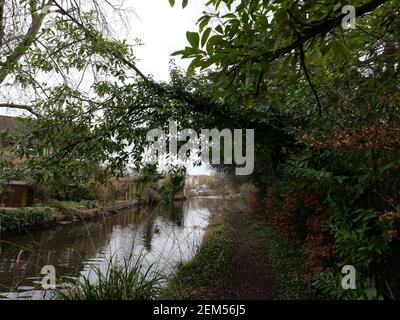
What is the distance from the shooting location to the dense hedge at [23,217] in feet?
40.6

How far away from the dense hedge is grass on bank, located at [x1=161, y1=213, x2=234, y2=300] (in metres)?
8.45

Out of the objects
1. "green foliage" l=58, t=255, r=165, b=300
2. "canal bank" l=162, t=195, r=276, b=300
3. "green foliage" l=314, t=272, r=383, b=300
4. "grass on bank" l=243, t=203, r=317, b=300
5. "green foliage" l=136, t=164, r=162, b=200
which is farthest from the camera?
"canal bank" l=162, t=195, r=276, b=300

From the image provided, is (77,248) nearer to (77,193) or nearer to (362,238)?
(77,193)

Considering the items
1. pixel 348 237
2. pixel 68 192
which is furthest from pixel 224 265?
pixel 68 192

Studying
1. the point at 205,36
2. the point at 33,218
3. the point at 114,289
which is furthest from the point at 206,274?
the point at 33,218

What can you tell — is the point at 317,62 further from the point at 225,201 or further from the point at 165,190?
the point at 225,201

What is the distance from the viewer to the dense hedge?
12.4 metres

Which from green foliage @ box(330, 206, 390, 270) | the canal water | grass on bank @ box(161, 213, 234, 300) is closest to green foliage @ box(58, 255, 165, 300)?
grass on bank @ box(161, 213, 234, 300)

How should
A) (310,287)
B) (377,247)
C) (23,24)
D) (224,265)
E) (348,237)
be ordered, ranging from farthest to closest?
(224,265), (310,287), (23,24), (348,237), (377,247)

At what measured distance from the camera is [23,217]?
1337cm

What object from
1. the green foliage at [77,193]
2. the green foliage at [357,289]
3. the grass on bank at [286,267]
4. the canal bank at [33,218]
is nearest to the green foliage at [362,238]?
the green foliage at [357,289]

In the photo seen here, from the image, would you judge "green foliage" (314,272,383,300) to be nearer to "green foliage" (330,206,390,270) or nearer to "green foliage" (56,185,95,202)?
"green foliage" (330,206,390,270)

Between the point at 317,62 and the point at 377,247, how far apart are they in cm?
215

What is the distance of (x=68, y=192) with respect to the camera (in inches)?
131
